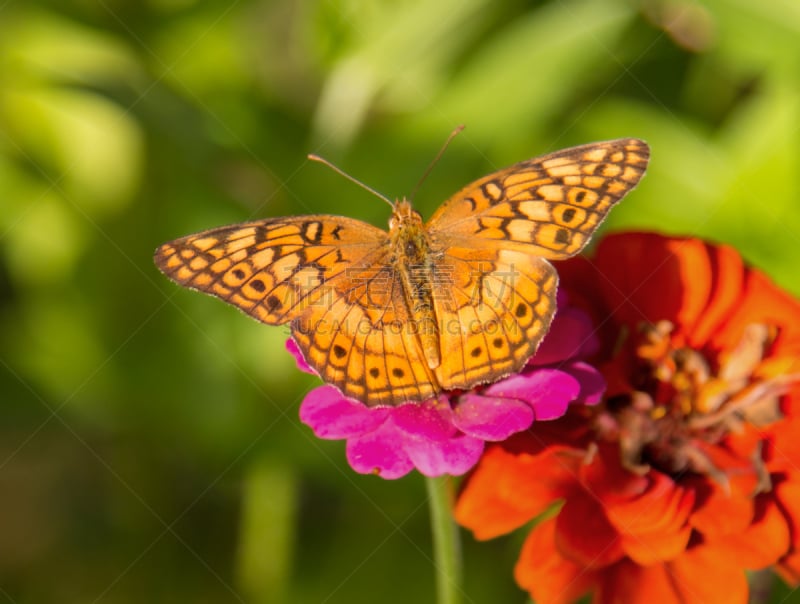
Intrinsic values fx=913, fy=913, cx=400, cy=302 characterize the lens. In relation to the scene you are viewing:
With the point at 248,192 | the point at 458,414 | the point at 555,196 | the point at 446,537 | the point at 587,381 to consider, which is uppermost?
the point at 555,196

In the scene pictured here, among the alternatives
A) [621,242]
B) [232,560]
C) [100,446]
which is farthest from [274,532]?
[621,242]

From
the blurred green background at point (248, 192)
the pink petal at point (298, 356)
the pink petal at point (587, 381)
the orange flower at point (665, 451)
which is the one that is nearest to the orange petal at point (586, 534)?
the orange flower at point (665, 451)

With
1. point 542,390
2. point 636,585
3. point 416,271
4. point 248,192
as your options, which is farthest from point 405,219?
point 248,192

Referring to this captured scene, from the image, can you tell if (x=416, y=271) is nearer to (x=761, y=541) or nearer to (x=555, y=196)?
(x=555, y=196)

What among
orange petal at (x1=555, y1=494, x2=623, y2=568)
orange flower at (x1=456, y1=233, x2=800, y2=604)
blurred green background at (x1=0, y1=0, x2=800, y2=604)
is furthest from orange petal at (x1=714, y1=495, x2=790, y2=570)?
blurred green background at (x1=0, y1=0, x2=800, y2=604)

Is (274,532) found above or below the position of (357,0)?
below

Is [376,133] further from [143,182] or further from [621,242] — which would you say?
[621,242]

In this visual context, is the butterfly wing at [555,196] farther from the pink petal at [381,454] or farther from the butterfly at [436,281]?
the pink petal at [381,454]
